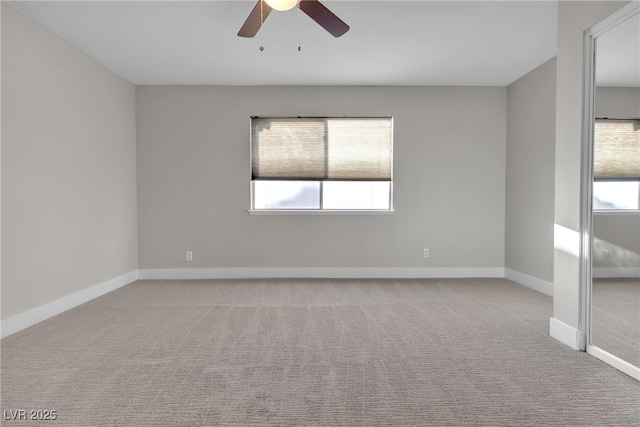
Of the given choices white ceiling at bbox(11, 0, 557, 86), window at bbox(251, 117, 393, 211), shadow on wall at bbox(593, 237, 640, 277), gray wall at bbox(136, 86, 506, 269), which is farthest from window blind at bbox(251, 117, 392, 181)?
shadow on wall at bbox(593, 237, 640, 277)

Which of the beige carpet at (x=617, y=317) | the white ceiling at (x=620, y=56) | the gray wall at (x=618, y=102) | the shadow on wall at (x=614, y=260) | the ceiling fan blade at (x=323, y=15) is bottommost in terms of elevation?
the beige carpet at (x=617, y=317)

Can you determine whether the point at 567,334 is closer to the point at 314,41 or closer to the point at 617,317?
the point at 617,317

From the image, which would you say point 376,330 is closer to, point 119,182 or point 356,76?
point 356,76

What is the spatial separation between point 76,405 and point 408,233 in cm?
421

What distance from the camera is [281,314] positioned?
3.51 metres

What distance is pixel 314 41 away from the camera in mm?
3686

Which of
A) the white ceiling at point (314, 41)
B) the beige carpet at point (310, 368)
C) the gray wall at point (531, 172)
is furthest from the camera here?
the gray wall at point (531, 172)

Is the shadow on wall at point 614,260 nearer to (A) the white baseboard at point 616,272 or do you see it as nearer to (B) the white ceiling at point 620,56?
(A) the white baseboard at point 616,272

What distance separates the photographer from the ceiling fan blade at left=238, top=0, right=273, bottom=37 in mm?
2470

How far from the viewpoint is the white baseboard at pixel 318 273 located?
5.16m

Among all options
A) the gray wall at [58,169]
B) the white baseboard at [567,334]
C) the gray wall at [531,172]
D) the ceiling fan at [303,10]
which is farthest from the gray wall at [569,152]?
the gray wall at [58,169]

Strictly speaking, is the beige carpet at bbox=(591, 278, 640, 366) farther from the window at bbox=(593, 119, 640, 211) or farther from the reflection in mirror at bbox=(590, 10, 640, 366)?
the window at bbox=(593, 119, 640, 211)

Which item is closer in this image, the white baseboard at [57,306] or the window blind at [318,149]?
the white baseboard at [57,306]

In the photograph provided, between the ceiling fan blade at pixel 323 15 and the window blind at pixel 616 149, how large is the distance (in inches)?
75.7
